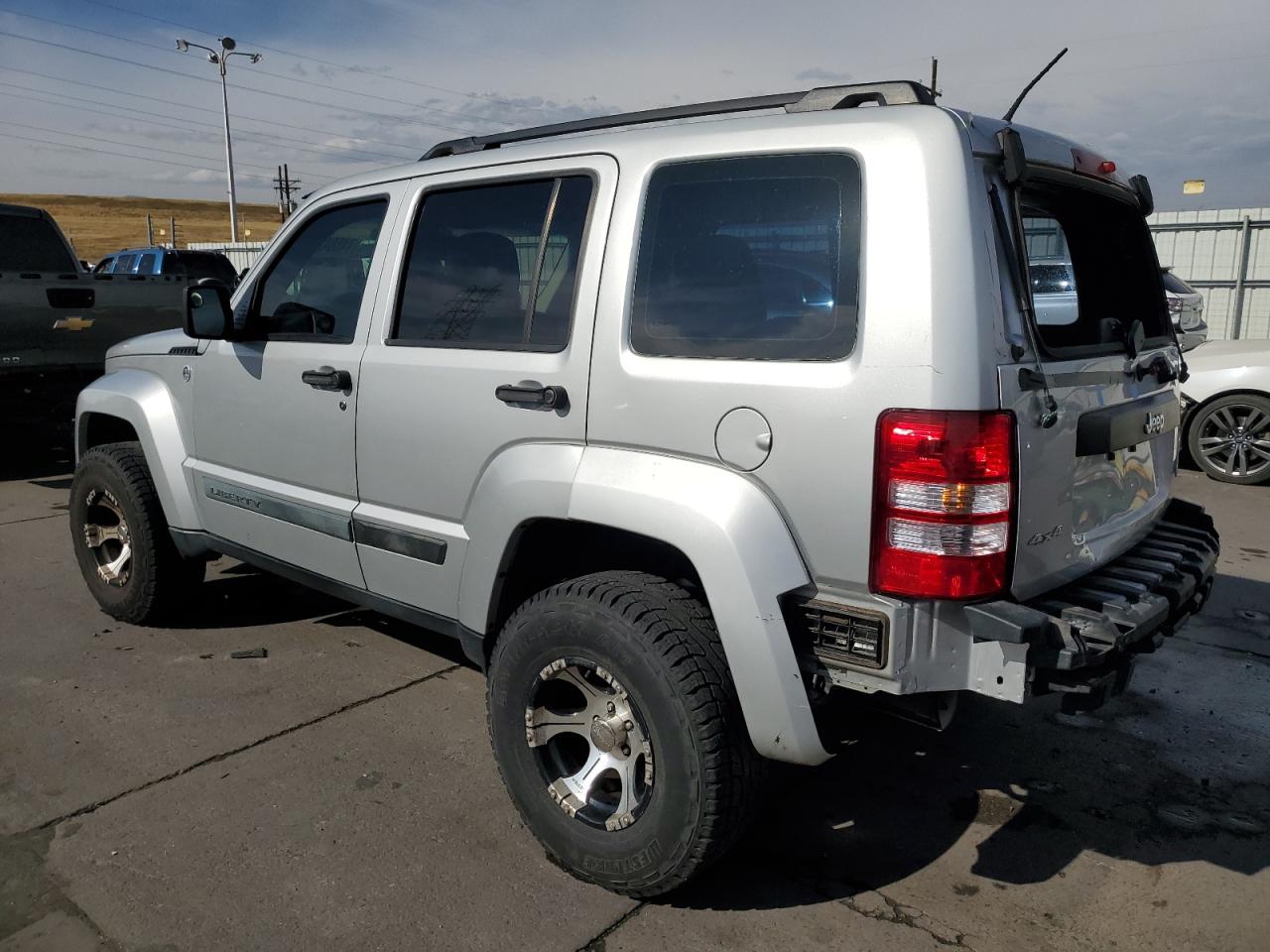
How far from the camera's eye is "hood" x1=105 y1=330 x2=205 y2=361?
426 cm

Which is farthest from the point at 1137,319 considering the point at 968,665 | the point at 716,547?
the point at 716,547

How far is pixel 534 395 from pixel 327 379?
3.35 feet

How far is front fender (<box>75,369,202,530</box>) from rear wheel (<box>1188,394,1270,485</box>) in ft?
24.9

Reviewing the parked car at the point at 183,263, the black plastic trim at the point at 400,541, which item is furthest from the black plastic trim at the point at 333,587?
the parked car at the point at 183,263

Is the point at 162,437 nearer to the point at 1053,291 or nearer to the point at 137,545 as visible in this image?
the point at 137,545

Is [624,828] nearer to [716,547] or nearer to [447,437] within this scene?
[716,547]

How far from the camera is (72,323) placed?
789 centimetres

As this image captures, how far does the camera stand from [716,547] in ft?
7.86

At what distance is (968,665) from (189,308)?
126 inches

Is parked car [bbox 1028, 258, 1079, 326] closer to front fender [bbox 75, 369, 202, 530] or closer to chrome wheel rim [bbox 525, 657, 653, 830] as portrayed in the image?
chrome wheel rim [bbox 525, 657, 653, 830]

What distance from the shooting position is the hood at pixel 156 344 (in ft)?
14.0

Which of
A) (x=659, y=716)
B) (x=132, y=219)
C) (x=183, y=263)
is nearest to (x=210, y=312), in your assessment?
(x=659, y=716)

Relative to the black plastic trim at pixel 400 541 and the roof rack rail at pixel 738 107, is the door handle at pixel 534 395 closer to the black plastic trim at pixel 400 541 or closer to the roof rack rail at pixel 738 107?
the black plastic trim at pixel 400 541

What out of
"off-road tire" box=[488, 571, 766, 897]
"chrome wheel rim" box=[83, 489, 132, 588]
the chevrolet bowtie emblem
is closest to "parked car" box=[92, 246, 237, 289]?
the chevrolet bowtie emblem
